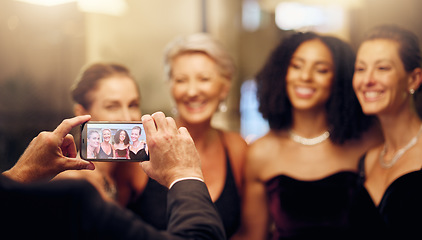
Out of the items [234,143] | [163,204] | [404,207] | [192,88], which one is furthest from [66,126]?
[404,207]

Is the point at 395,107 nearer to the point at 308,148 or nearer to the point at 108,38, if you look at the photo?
the point at 308,148

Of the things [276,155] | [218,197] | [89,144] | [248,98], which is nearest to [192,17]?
[248,98]

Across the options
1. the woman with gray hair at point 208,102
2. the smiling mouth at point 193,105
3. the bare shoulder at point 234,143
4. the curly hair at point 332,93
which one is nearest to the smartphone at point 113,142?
the woman with gray hair at point 208,102

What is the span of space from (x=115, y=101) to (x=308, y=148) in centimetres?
77

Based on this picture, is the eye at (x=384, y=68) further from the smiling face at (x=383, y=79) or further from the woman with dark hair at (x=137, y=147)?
the woman with dark hair at (x=137, y=147)

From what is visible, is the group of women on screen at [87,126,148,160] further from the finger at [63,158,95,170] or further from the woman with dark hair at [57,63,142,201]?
the woman with dark hair at [57,63,142,201]

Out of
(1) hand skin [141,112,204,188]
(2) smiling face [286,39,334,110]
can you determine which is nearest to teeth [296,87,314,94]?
(2) smiling face [286,39,334,110]

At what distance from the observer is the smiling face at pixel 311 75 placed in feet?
4.51

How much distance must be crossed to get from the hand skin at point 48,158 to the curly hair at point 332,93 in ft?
2.81

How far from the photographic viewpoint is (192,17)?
2727 mm

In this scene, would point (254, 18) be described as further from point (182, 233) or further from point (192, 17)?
point (182, 233)

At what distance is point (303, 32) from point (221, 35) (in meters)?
1.53

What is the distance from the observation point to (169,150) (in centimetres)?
75

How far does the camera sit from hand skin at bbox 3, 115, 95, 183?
80 cm
